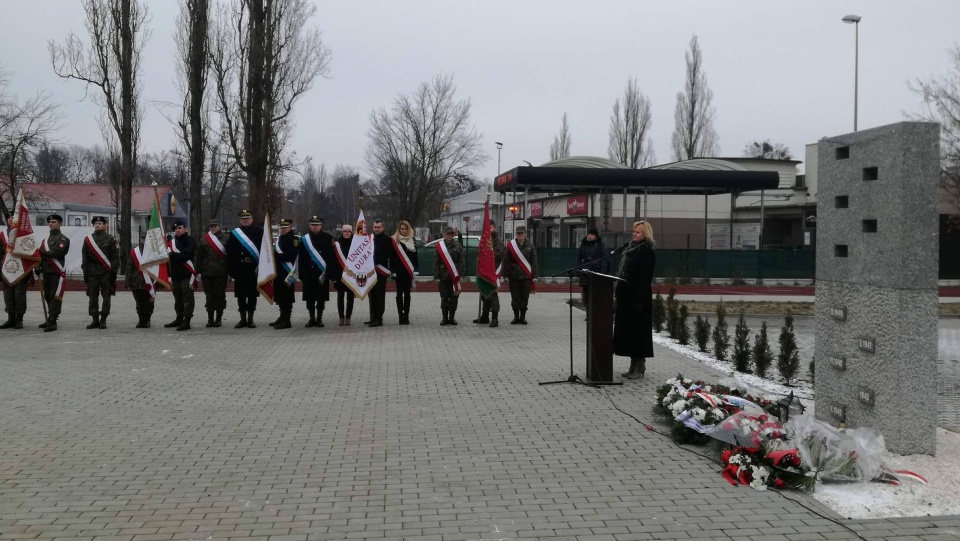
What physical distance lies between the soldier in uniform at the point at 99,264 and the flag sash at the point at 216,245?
61.9 inches

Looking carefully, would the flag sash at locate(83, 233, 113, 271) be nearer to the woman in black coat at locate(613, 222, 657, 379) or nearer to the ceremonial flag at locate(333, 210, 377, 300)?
the ceremonial flag at locate(333, 210, 377, 300)

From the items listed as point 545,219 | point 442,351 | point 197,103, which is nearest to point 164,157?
point 545,219

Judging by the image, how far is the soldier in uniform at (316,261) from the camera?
48.8 ft

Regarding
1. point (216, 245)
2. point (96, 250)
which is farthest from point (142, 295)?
point (216, 245)

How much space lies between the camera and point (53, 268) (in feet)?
47.6

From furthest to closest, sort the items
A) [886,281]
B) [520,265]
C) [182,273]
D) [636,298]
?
1. [520,265]
2. [182,273]
3. [636,298]
4. [886,281]

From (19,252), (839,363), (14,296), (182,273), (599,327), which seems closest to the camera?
(839,363)

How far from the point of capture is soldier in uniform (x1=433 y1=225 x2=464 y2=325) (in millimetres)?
15258

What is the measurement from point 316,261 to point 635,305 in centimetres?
740

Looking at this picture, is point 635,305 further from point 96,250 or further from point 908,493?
point 96,250

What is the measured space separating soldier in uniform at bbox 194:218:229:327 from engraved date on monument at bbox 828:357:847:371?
10.9 m

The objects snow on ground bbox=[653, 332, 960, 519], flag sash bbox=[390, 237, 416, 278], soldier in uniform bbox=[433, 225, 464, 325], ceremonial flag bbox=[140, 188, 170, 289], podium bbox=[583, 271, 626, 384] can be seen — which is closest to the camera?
snow on ground bbox=[653, 332, 960, 519]

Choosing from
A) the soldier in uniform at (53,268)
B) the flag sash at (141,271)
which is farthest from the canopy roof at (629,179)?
the soldier in uniform at (53,268)

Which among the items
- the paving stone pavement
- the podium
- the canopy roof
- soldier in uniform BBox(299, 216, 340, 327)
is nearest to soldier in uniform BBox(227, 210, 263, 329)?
soldier in uniform BBox(299, 216, 340, 327)
